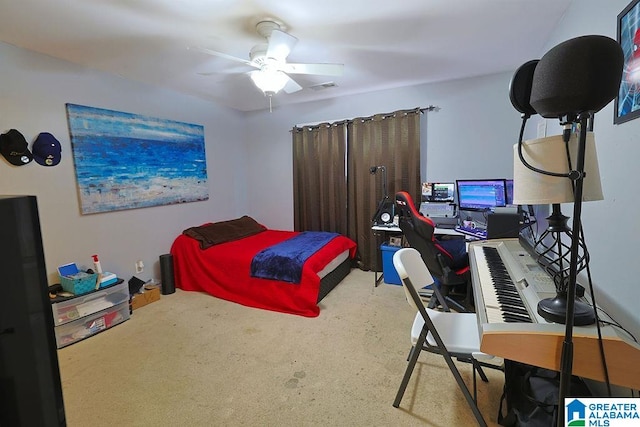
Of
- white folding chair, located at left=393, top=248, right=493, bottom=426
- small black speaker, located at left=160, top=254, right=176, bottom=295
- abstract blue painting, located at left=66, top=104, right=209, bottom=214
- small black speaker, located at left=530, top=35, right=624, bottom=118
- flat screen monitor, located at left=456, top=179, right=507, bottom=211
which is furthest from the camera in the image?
small black speaker, located at left=160, top=254, right=176, bottom=295

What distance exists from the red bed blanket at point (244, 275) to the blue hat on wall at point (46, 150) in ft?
4.50

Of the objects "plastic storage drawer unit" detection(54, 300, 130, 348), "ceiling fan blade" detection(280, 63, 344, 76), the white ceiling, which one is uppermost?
the white ceiling

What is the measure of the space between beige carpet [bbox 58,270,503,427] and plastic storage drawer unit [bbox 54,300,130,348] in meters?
0.07

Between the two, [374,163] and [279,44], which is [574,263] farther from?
[374,163]

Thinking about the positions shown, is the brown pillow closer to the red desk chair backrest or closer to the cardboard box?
the cardboard box

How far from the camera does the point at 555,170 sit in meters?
0.85

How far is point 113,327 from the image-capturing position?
2566 millimetres

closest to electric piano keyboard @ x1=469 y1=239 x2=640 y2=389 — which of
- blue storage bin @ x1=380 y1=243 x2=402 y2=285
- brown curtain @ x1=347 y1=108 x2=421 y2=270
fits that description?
blue storage bin @ x1=380 y1=243 x2=402 y2=285

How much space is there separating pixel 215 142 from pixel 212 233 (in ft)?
4.44

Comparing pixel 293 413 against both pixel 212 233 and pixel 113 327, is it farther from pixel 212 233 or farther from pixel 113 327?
pixel 212 233

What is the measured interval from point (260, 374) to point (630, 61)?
2.38 m

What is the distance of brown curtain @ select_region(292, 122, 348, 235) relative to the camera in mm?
3896

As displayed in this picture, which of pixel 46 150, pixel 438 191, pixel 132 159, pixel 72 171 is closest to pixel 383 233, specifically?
pixel 438 191

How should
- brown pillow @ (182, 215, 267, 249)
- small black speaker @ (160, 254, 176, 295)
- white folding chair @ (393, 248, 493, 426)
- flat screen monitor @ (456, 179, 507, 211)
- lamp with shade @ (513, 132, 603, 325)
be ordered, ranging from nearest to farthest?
1. lamp with shade @ (513, 132, 603, 325)
2. white folding chair @ (393, 248, 493, 426)
3. flat screen monitor @ (456, 179, 507, 211)
4. small black speaker @ (160, 254, 176, 295)
5. brown pillow @ (182, 215, 267, 249)
